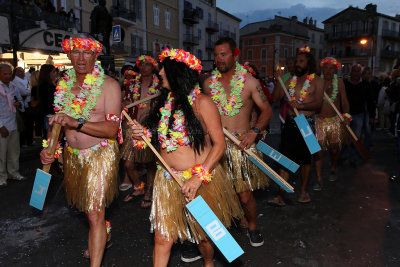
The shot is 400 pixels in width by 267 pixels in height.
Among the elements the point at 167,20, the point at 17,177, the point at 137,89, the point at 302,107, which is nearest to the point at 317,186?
the point at 302,107

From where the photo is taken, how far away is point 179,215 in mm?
2443

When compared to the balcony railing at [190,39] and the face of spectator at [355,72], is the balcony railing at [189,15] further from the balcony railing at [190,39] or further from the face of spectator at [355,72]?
the face of spectator at [355,72]

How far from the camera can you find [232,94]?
341 centimetres

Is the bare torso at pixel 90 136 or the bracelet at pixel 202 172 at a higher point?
the bare torso at pixel 90 136

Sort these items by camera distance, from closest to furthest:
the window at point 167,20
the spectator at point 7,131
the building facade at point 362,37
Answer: the spectator at point 7,131 < the window at point 167,20 < the building facade at point 362,37

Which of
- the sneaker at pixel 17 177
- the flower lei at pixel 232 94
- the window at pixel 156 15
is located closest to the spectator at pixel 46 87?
the sneaker at pixel 17 177

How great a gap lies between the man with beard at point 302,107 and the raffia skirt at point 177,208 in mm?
2188

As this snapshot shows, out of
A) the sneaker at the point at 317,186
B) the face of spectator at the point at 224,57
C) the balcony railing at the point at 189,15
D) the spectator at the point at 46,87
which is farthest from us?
the balcony railing at the point at 189,15

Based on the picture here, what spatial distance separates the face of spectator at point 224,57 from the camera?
129 inches

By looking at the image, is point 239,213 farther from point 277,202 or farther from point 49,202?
point 49,202

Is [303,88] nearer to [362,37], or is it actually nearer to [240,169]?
[240,169]

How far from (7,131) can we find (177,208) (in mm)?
4151

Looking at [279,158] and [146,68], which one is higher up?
[146,68]

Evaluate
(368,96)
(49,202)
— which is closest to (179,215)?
(49,202)
